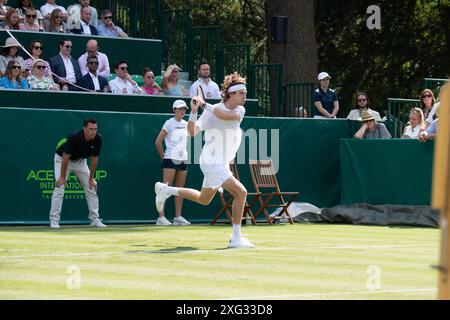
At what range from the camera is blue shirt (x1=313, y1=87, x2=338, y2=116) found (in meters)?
24.7

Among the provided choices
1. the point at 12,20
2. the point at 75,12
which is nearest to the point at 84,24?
the point at 75,12

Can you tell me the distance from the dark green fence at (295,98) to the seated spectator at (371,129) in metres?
2.41

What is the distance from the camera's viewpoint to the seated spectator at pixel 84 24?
991 inches

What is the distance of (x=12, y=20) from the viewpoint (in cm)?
2373

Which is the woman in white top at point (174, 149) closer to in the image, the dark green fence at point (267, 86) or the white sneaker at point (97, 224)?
the white sneaker at point (97, 224)

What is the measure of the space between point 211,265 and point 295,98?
14520 mm

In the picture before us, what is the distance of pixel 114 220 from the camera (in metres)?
21.6

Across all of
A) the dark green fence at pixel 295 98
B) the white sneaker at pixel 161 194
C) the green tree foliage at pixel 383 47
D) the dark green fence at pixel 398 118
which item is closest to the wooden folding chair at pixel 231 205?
the dark green fence at pixel 398 118

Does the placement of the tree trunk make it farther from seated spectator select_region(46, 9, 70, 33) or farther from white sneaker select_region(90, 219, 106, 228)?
white sneaker select_region(90, 219, 106, 228)

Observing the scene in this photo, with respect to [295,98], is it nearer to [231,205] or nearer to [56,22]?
[231,205]

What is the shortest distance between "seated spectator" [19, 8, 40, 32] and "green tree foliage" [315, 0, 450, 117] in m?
13.9

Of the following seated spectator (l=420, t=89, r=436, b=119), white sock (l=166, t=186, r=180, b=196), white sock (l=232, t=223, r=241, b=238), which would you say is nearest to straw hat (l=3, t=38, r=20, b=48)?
white sock (l=166, t=186, r=180, b=196)
